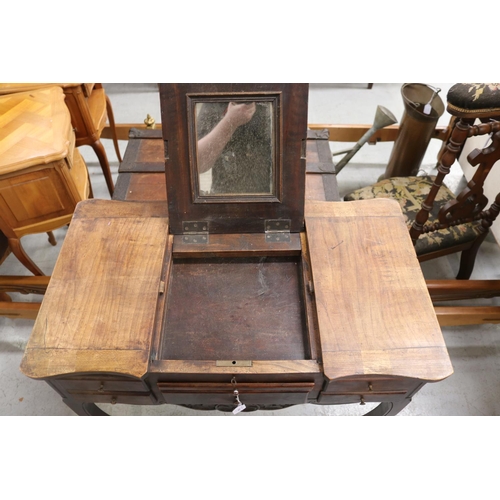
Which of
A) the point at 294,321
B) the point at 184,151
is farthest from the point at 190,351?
the point at 184,151

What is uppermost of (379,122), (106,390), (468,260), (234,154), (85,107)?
(234,154)

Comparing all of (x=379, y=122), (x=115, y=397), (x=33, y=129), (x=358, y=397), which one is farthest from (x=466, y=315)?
(x=33, y=129)

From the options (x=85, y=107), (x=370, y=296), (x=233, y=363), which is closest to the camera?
(x=233, y=363)

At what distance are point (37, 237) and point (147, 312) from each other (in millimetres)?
1699

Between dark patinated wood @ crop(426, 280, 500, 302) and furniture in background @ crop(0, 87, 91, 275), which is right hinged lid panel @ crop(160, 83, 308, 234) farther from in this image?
dark patinated wood @ crop(426, 280, 500, 302)

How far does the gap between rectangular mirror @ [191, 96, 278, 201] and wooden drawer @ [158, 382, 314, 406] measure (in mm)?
557

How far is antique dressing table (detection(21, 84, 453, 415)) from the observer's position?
108 cm

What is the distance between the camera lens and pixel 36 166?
65.9 inches

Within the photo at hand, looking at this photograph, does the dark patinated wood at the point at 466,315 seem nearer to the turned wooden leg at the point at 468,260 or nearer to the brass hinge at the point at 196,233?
the turned wooden leg at the point at 468,260

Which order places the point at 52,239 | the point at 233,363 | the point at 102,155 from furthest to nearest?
the point at 52,239 < the point at 102,155 < the point at 233,363

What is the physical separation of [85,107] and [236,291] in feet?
4.50

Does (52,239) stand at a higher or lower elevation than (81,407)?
lower

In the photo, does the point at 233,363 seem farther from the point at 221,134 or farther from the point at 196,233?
the point at 221,134

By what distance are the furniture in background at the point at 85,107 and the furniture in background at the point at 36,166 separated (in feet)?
0.19
